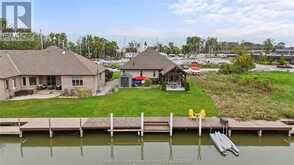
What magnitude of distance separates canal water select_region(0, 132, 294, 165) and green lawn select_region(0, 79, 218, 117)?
3.04 metres

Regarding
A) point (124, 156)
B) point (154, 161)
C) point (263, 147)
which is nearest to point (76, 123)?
point (124, 156)

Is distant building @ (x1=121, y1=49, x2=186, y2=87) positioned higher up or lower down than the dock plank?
higher up

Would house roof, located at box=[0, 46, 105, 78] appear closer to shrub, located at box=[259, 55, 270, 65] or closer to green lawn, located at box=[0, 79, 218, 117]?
green lawn, located at box=[0, 79, 218, 117]

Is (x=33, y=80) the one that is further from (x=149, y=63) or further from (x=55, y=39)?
(x=55, y=39)

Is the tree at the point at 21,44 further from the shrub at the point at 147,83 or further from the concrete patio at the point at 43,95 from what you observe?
the shrub at the point at 147,83

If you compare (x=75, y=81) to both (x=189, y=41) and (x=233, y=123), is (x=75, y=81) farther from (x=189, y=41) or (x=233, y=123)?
(x=189, y=41)

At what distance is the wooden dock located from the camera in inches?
670

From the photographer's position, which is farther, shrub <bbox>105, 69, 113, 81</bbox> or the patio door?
shrub <bbox>105, 69, 113, 81</bbox>

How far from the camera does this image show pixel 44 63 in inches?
1171

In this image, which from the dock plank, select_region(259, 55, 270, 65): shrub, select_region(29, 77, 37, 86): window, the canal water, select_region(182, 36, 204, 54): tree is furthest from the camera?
select_region(182, 36, 204, 54): tree

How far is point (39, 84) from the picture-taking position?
2927 centimetres

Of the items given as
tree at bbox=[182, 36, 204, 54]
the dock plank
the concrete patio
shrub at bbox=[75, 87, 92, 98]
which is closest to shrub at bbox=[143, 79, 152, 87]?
shrub at bbox=[75, 87, 92, 98]

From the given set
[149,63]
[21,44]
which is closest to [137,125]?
[149,63]

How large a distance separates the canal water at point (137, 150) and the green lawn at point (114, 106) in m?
3.04
